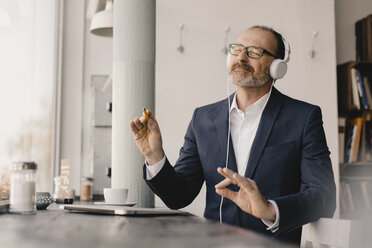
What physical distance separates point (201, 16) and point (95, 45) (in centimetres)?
93

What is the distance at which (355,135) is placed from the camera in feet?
12.6

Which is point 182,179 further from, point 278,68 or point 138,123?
point 278,68

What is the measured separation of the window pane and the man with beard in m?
1.03

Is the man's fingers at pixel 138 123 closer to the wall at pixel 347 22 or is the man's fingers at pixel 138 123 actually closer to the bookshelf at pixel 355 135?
the bookshelf at pixel 355 135

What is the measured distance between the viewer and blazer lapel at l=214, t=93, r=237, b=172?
74.1 inches

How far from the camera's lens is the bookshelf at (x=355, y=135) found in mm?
3785

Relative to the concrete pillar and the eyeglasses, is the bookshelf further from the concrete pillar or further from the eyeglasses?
the concrete pillar

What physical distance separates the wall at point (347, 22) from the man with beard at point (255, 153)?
229cm

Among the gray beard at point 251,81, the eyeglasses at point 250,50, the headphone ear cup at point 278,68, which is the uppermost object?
the eyeglasses at point 250,50

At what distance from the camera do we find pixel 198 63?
3.49 meters

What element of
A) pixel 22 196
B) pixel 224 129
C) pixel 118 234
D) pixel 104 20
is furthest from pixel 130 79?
pixel 118 234

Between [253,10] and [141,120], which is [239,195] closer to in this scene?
[141,120]

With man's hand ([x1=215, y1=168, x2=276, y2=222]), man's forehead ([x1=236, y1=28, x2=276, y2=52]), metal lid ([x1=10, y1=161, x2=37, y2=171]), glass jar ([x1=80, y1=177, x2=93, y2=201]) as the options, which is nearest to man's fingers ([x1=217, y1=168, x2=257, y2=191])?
man's hand ([x1=215, y1=168, x2=276, y2=222])

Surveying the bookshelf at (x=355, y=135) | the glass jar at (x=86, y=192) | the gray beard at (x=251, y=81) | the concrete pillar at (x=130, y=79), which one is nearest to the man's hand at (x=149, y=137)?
the concrete pillar at (x=130, y=79)
